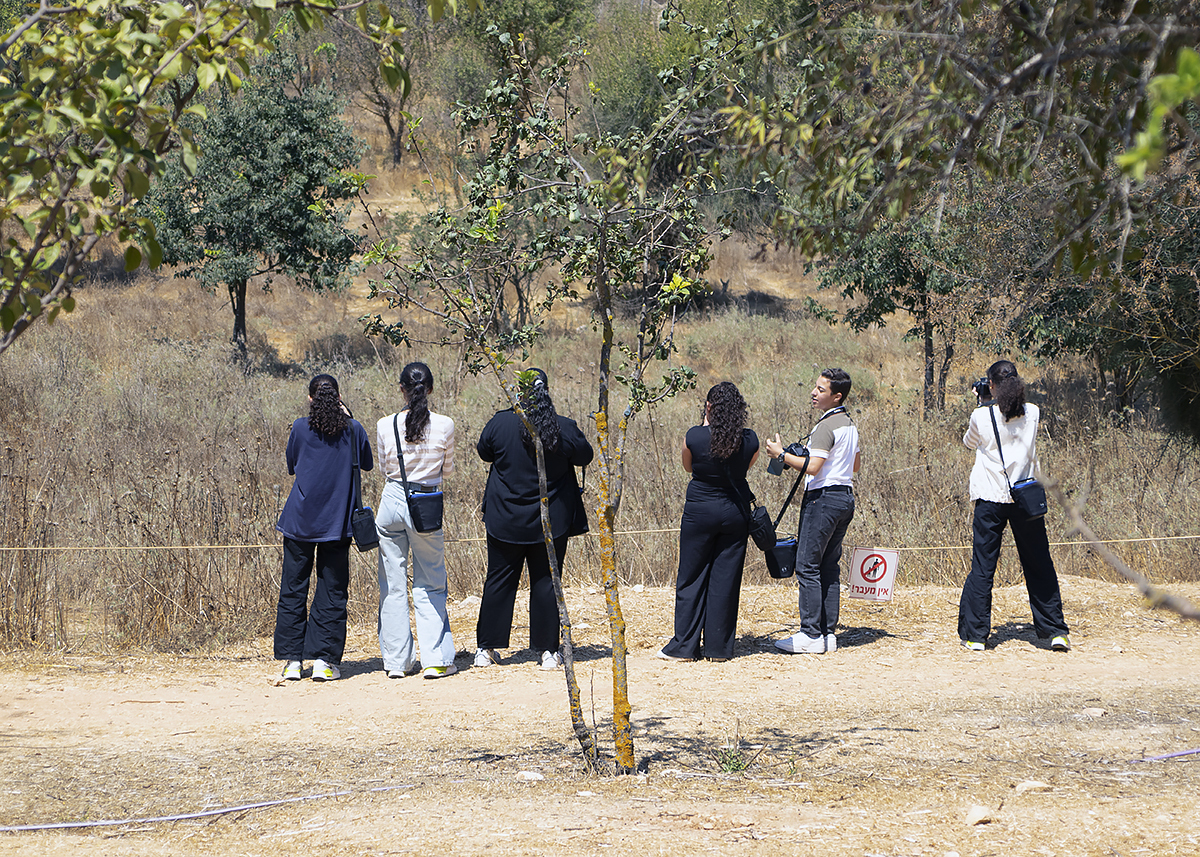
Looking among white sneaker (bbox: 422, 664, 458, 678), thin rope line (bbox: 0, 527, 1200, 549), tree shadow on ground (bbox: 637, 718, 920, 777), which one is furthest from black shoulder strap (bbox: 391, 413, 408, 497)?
tree shadow on ground (bbox: 637, 718, 920, 777)

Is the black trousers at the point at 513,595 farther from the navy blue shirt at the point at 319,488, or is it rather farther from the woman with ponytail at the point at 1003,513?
the woman with ponytail at the point at 1003,513

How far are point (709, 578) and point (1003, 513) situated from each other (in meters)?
1.97

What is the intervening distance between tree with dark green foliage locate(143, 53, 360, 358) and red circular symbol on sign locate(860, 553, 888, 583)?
17.9 metres

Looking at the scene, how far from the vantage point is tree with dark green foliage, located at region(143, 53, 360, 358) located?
2241 cm

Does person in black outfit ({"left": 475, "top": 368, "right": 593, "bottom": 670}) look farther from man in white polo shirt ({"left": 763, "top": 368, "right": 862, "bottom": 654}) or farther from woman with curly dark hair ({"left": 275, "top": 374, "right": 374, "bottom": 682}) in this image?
man in white polo shirt ({"left": 763, "top": 368, "right": 862, "bottom": 654})

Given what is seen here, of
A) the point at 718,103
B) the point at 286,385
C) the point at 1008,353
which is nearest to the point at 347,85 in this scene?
the point at 286,385

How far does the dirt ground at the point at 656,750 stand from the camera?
3.91 meters

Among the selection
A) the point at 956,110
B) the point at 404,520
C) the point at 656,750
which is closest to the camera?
the point at 956,110

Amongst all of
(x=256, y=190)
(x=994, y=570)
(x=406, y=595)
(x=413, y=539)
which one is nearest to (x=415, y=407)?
(x=413, y=539)

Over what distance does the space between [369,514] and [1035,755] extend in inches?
156

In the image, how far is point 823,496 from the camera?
6723 millimetres

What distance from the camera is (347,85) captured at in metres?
40.7

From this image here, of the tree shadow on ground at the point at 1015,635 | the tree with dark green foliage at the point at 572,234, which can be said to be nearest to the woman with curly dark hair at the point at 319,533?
the tree with dark green foliage at the point at 572,234

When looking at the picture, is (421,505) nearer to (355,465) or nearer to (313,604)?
(355,465)
